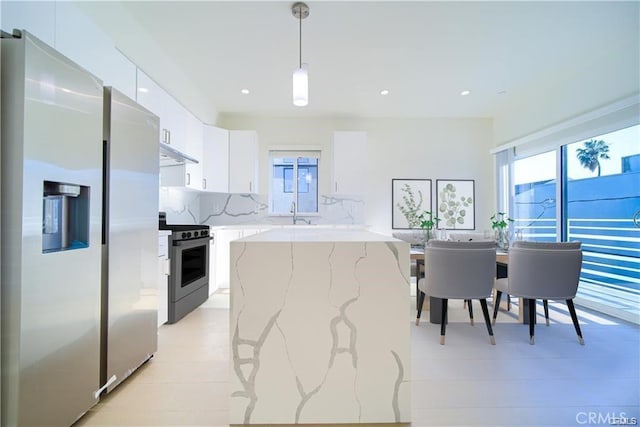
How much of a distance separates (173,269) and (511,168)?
15.7 ft

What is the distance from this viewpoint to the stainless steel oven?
8.99 feet

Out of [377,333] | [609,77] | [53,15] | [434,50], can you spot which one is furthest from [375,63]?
[377,333]

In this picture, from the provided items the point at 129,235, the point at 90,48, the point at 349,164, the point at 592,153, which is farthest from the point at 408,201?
the point at 90,48

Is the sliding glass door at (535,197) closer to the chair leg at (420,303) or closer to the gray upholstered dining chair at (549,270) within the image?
the gray upholstered dining chair at (549,270)

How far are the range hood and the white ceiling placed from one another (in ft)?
2.41

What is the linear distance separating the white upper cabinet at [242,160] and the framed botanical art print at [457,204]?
124 inches

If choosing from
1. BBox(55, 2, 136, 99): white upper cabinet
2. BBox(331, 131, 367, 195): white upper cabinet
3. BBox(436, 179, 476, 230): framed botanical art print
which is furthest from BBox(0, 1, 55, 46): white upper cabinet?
BBox(436, 179, 476, 230): framed botanical art print

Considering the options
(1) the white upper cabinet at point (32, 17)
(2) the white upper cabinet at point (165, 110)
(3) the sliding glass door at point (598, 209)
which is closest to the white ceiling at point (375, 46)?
(2) the white upper cabinet at point (165, 110)

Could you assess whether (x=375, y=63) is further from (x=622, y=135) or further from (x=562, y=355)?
(x=562, y=355)

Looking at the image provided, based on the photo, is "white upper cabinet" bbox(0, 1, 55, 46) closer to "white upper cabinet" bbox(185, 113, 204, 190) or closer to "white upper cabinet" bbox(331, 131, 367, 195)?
"white upper cabinet" bbox(185, 113, 204, 190)

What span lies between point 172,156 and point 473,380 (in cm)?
306

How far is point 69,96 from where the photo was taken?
4.24 feet

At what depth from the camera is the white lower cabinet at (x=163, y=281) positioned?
8.52ft

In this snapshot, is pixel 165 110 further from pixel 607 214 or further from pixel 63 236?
pixel 607 214
